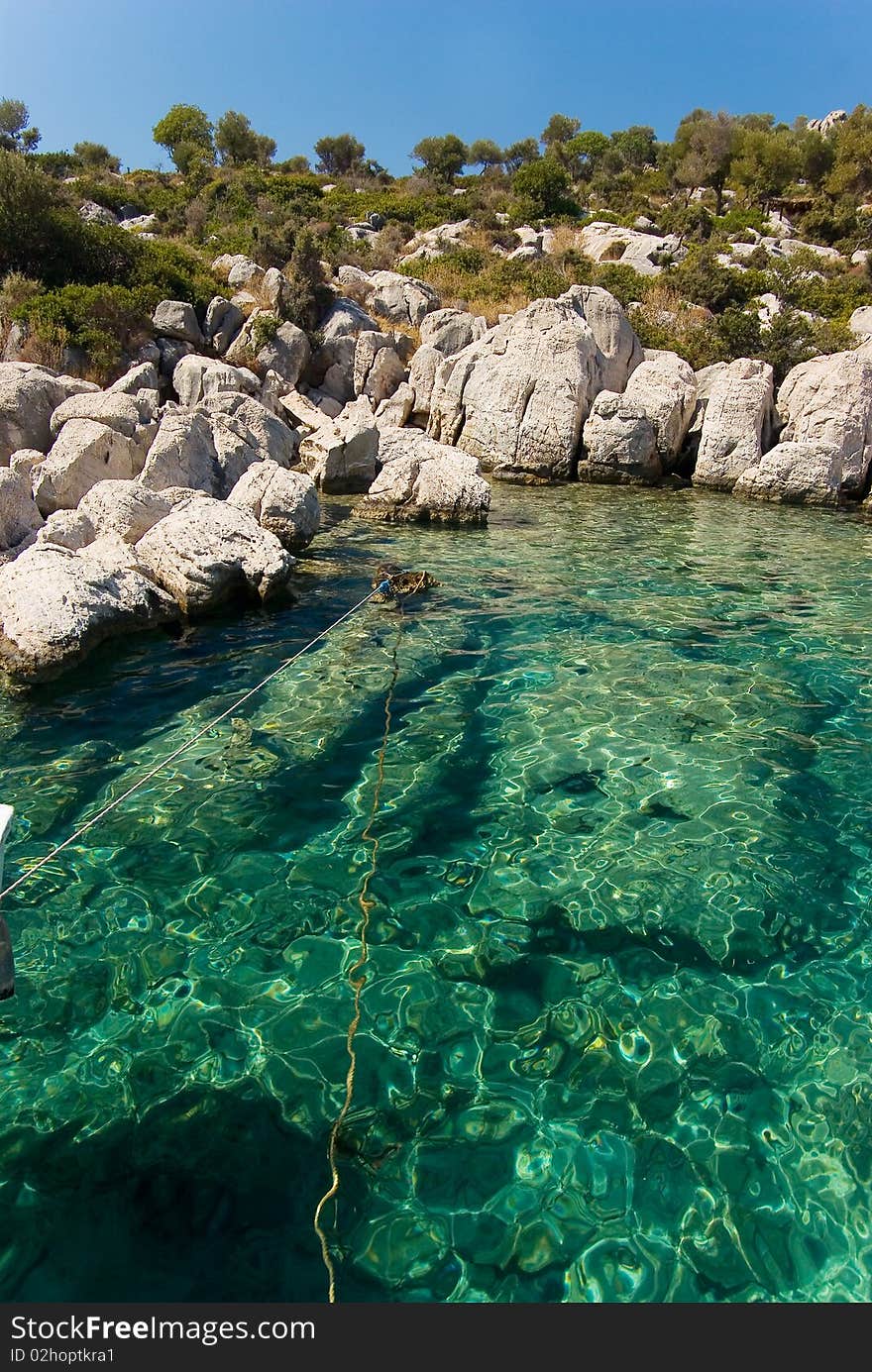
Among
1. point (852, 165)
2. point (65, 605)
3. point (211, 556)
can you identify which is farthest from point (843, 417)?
point (852, 165)

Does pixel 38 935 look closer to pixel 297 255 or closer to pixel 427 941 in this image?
pixel 427 941

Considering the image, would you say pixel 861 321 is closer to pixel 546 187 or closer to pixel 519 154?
pixel 546 187

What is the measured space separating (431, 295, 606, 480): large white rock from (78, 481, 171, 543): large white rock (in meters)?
13.5

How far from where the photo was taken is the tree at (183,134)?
48.6m

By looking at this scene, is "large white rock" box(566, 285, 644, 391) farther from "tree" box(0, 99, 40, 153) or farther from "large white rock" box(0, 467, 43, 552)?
"tree" box(0, 99, 40, 153)

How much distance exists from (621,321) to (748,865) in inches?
948

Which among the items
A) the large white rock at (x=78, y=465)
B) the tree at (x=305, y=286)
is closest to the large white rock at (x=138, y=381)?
the large white rock at (x=78, y=465)

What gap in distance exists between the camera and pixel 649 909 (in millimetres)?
4445

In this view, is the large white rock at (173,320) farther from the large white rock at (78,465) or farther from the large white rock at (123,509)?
the large white rock at (123,509)

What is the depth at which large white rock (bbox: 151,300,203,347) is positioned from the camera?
79.3ft

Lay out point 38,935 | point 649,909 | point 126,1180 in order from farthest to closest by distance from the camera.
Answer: point 649,909 → point 38,935 → point 126,1180

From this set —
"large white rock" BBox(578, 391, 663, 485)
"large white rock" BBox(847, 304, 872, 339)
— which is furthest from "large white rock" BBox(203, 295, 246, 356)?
"large white rock" BBox(847, 304, 872, 339)

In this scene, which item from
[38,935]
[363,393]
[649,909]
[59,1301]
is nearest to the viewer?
[59,1301]

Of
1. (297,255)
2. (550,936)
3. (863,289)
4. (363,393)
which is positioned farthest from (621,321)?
(550,936)
